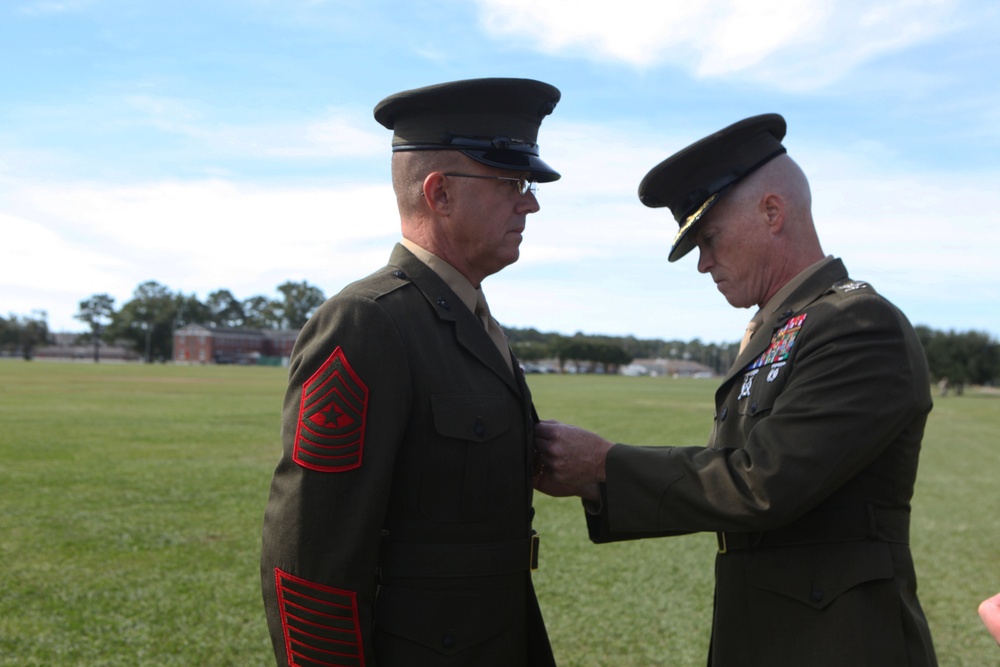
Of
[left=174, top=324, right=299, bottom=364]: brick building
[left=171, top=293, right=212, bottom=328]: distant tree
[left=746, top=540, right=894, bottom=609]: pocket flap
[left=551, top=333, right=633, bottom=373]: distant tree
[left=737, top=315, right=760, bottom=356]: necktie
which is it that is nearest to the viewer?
[left=746, top=540, right=894, bottom=609]: pocket flap

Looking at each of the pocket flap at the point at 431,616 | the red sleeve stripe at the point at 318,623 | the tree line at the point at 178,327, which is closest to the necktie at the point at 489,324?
the pocket flap at the point at 431,616

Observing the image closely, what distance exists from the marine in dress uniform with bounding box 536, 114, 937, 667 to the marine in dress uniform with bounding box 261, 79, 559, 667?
0.36 metres

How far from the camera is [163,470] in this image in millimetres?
12688

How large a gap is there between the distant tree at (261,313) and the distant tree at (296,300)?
2.51 m

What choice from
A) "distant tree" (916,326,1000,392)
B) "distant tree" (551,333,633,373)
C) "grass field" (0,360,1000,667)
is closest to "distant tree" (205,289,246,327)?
"distant tree" (551,333,633,373)

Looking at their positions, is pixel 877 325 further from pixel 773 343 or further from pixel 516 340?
pixel 516 340

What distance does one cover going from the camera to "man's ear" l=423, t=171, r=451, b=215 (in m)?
2.68

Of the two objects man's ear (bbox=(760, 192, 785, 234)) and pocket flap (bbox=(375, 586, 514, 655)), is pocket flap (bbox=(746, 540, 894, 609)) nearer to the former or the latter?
pocket flap (bbox=(375, 586, 514, 655))

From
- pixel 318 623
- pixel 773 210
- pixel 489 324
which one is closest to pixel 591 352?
pixel 773 210

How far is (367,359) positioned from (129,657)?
3884 mm

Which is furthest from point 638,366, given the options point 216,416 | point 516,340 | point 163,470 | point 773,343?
point 773,343

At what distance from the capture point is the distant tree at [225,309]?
502 ft

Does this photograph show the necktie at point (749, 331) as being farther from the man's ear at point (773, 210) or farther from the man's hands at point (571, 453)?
the man's hands at point (571, 453)

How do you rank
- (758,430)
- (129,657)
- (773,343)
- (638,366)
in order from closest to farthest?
(758,430), (773,343), (129,657), (638,366)
